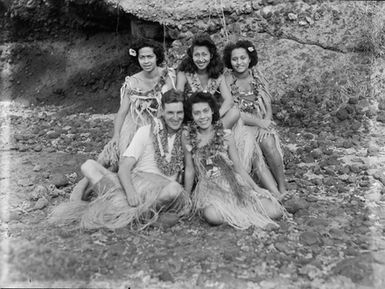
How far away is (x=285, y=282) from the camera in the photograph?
247 centimetres

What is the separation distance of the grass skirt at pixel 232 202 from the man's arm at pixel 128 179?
15.0 inches

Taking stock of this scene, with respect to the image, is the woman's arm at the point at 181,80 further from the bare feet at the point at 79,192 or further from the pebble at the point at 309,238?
the pebble at the point at 309,238

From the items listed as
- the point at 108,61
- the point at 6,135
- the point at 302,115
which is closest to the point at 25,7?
the point at 108,61

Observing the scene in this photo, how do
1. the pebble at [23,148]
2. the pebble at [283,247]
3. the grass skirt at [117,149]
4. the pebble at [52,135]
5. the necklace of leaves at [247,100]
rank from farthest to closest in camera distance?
1. the pebble at [52,135]
2. the pebble at [23,148]
3. the necklace of leaves at [247,100]
4. the grass skirt at [117,149]
5. the pebble at [283,247]

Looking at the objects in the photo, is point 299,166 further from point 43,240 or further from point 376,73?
point 43,240

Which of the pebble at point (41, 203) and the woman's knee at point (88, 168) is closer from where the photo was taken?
the woman's knee at point (88, 168)

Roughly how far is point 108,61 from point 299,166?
3816 millimetres

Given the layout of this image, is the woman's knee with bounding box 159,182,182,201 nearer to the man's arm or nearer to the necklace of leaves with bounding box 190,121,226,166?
the man's arm

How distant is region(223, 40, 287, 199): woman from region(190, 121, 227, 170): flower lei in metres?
0.35

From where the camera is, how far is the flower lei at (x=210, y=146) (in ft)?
10.6

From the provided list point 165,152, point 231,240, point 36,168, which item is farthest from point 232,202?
point 36,168

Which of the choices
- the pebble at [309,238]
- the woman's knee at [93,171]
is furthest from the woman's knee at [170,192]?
the pebble at [309,238]

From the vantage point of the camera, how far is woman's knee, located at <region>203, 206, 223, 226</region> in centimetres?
304

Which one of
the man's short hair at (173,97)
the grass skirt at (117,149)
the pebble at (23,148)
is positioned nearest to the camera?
the man's short hair at (173,97)
